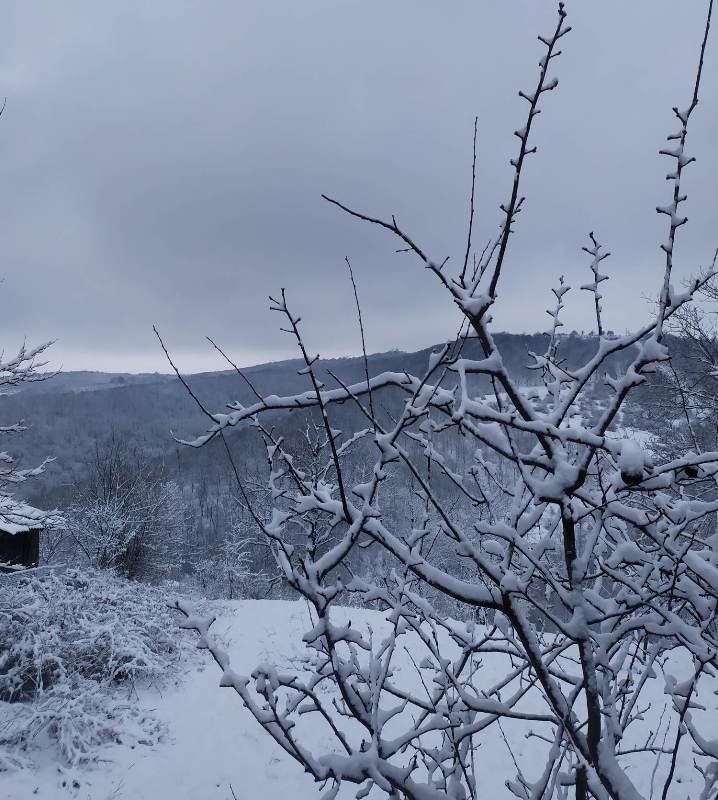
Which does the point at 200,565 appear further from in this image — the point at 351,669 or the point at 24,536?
the point at 351,669

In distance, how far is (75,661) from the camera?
815 cm

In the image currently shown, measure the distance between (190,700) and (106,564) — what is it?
9769mm

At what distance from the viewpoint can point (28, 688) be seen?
7.79 metres

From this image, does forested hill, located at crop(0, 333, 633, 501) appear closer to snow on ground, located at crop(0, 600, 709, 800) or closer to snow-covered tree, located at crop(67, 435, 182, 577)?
snow-covered tree, located at crop(67, 435, 182, 577)

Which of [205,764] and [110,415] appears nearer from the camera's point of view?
[205,764]

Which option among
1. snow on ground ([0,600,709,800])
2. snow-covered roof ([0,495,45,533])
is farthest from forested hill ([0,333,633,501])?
snow on ground ([0,600,709,800])

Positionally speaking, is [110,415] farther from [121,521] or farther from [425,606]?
[425,606]

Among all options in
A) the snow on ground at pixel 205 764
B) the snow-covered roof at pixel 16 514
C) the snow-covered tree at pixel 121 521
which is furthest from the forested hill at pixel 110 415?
the snow on ground at pixel 205 764

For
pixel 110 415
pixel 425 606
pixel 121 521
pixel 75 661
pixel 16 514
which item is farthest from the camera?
pixel 110 415

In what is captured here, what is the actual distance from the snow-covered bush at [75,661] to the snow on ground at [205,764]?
320mm

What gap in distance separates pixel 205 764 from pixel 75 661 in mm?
2958

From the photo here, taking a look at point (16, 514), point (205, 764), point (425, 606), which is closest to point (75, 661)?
point (16, 514)

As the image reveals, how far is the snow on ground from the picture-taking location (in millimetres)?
5941

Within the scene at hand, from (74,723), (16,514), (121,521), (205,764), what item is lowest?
(205,764)
